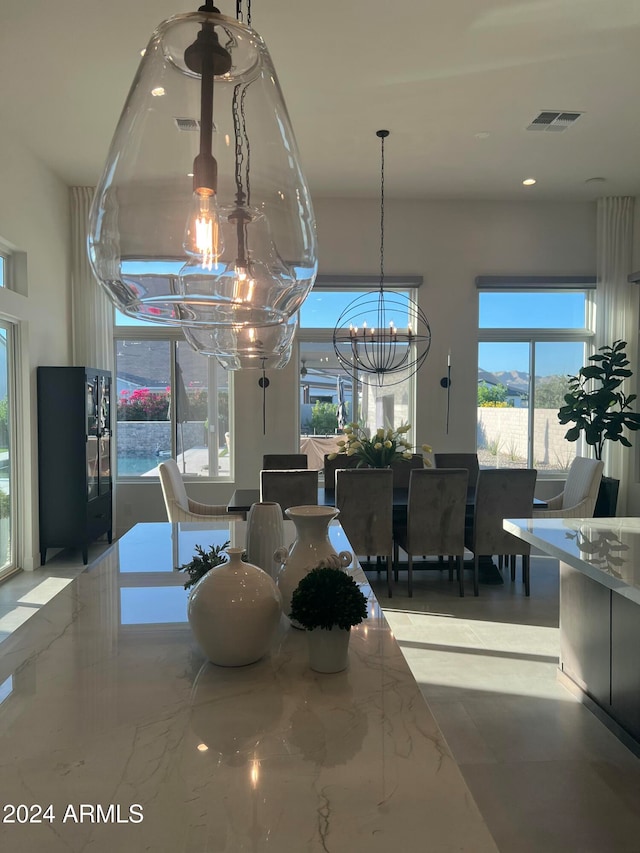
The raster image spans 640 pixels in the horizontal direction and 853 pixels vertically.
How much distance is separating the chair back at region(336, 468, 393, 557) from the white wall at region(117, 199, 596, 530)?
2375 mm

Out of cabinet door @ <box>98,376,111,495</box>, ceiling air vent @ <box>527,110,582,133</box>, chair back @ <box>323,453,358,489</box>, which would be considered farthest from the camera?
cabinet door @ <box>98,376,111,495</box>

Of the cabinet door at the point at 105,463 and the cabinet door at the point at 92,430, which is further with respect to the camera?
the cabinet door at the point at 105,463

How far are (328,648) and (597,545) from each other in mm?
1515

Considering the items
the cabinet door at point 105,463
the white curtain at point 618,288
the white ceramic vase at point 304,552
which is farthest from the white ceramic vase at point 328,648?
the white curtain at point 618,288

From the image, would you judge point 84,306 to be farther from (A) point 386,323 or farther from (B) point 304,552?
(B) point 304,552

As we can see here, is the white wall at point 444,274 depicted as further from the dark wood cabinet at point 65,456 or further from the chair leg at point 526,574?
the chair leg at point 526,574

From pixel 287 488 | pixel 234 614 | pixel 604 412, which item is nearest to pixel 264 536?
pixel 234 614

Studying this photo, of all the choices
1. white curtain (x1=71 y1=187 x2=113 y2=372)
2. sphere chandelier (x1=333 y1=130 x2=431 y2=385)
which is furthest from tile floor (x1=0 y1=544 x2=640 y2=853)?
sphere chandelier (x1=333 y1=130 x2=431 y2=385)

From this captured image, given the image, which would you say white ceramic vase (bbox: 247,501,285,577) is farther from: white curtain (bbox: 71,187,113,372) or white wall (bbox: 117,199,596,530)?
white curtain (bbox: 71,187,113,372)

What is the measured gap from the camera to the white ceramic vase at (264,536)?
1564 mm

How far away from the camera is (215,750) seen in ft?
2.88

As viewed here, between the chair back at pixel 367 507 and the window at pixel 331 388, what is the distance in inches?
97.6

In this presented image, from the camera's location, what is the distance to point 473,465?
17.4 ft

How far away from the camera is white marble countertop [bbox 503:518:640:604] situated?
5.75 ft
